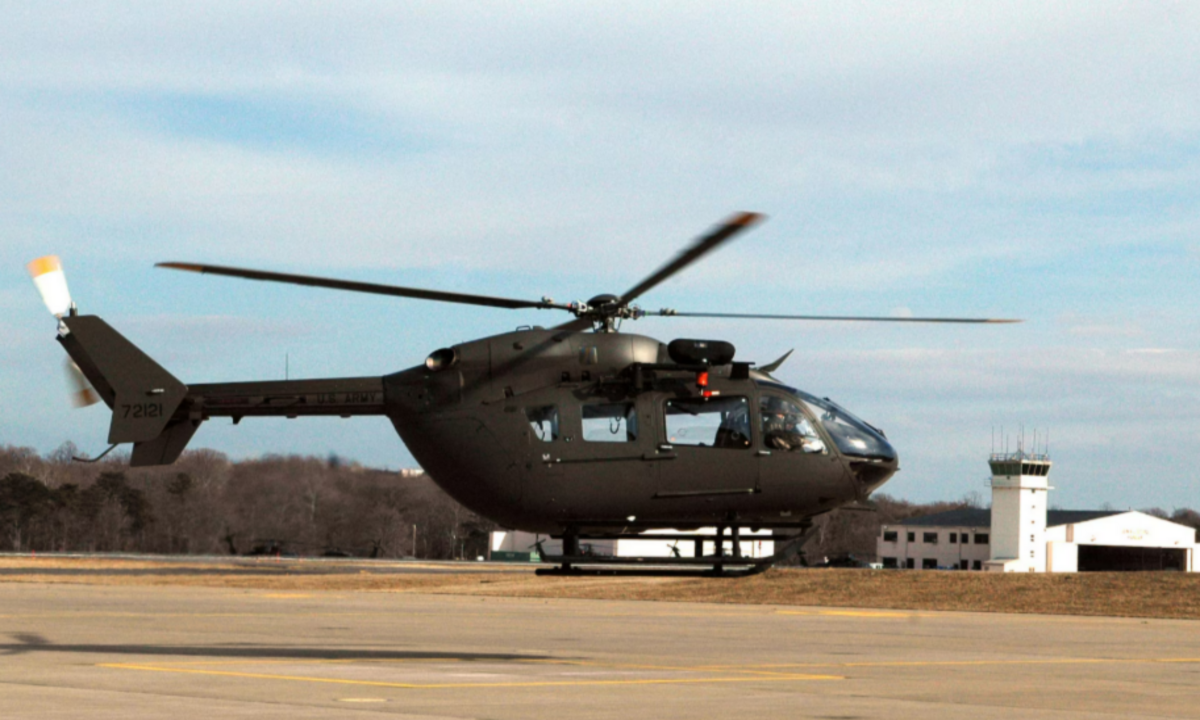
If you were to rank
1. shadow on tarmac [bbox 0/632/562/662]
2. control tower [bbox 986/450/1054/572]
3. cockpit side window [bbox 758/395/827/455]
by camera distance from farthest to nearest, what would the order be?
control tower [bbox 986/450/1054/572], shadow on tarmac [bbox 0/632/562/662], cockpit side window [bbox 758/395/827/455]

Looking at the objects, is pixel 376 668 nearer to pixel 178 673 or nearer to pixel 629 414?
pixel 178 673

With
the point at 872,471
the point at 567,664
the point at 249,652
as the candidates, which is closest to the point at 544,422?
the point at 567,664

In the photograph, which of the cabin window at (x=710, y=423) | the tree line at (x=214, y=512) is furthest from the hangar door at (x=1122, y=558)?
the cabin window at (x=710, y=423)

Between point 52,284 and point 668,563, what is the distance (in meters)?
10.7

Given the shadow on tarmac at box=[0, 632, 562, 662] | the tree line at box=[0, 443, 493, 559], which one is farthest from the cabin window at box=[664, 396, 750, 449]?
the tree line at box=[0, 443, 493, 559]

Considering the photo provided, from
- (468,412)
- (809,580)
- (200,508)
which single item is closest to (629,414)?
(468,412)

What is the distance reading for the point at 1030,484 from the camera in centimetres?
12406

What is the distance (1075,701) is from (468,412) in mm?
9391

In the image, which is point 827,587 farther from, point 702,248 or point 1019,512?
point 1019,512

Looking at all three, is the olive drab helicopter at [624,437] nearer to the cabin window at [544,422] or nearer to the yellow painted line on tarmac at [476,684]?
the cabin window at [544,422]

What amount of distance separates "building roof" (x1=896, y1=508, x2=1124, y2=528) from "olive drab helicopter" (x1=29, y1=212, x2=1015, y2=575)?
398 feet

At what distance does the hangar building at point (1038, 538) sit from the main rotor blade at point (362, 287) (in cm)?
11087

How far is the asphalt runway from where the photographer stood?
15.9 metres

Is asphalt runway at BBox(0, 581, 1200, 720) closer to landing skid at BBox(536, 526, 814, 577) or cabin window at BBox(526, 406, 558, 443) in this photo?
landing skid at BBox(536, 526, 814, 577)
